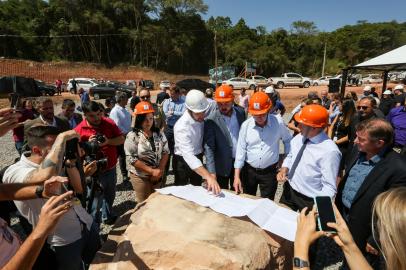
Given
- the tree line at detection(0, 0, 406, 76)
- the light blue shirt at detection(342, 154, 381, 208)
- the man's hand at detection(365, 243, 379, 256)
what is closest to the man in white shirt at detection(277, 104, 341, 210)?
the light blue shirt at detection(342, 154, 381, 208)

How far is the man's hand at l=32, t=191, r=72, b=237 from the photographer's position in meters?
1.42

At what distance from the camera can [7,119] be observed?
211 cm

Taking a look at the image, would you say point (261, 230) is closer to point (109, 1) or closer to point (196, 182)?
point (196, 182)

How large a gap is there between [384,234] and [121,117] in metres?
5.04

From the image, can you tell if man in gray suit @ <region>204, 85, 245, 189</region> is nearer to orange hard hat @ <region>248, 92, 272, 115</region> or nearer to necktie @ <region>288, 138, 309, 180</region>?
orange hard hat @ <region>248, 92, 272, 115</region>

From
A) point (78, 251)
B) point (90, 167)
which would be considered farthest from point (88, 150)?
point (78, 251)

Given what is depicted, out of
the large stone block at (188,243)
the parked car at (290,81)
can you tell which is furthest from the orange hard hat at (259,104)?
the parked car at (290,81)

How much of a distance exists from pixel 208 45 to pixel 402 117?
43339 millimetres

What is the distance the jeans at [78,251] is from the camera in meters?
2.27

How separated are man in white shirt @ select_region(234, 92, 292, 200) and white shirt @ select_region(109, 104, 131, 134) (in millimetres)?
3053

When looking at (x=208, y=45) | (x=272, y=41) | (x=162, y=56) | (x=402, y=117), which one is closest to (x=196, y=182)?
(x=402, y=117)

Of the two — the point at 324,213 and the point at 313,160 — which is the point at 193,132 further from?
the point at 324,213

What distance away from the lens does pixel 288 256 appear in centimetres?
225

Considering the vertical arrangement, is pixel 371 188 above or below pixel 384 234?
below
